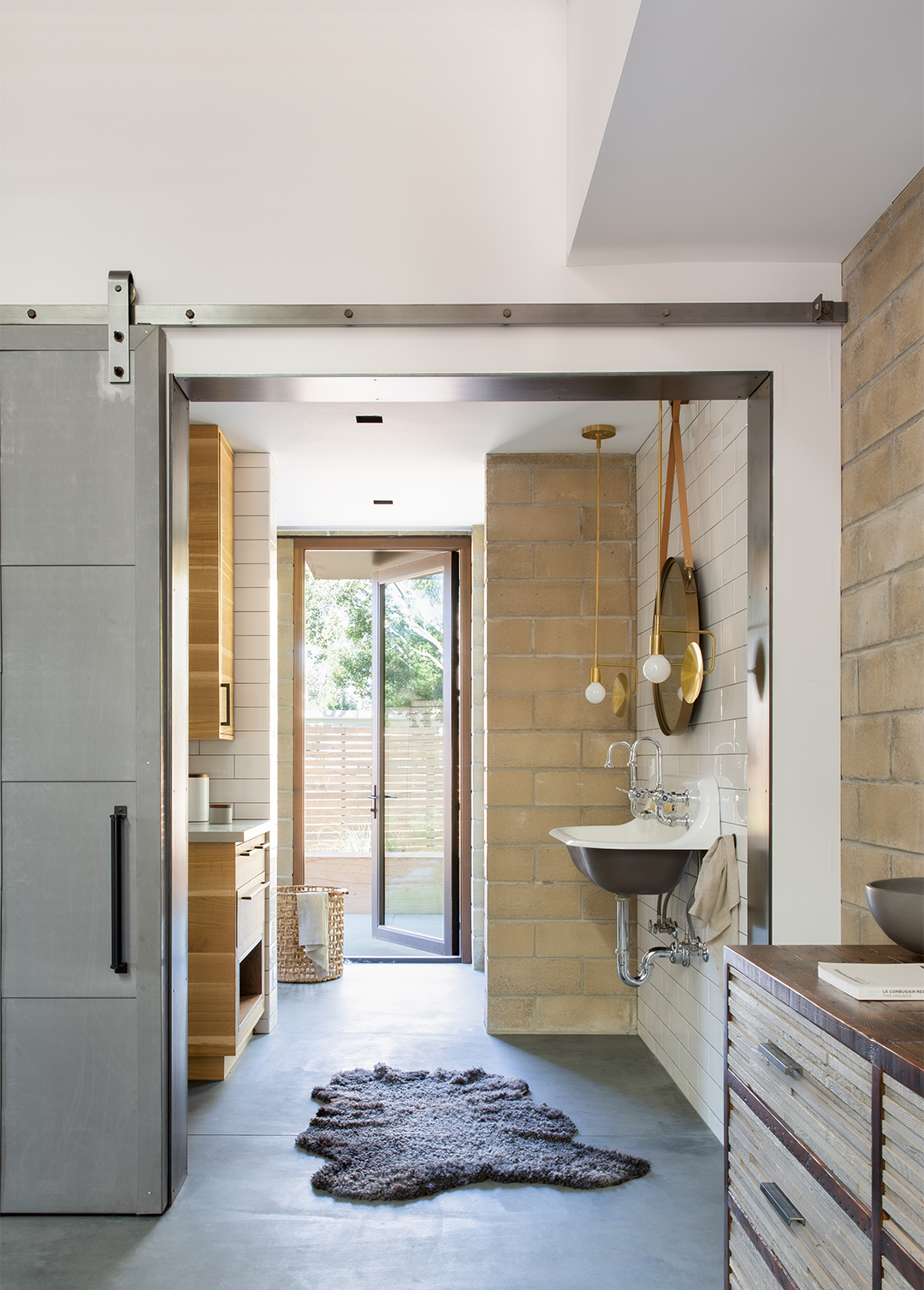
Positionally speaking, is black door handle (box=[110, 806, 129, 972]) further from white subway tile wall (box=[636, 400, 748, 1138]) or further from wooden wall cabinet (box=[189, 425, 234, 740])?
white subway tile wall (box=[636, 400, 748, 1138])

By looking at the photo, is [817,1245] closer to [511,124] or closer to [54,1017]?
[54,1017]

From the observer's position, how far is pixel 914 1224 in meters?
1.23

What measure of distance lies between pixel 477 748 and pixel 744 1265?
372 centimetres

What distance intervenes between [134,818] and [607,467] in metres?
2.69

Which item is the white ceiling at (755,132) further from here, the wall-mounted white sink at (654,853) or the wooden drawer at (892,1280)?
the wooden drawer at (892,1280)

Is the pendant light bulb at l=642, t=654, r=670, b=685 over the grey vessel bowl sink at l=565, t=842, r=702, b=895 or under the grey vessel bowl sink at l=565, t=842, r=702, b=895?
over

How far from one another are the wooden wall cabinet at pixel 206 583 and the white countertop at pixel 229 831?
0.36 m

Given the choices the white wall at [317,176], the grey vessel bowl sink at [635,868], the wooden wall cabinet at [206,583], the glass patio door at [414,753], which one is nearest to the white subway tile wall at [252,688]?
the wooden wall cabinet at [206,583]

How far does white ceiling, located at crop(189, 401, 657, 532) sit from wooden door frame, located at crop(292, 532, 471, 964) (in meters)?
0.39

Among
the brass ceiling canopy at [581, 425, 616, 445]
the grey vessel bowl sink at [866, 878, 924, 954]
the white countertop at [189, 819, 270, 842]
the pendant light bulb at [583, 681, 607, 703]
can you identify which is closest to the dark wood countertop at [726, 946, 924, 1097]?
the grey vessel bowl sink at [866, 878, 924, 954]

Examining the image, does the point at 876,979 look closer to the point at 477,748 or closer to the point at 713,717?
the point at 713,717

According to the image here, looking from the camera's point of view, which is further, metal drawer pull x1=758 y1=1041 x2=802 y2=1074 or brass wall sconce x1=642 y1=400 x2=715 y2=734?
brass wall sconce x1=642 y1=400 x2=715 y2=734

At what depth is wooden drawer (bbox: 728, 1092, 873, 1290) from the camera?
139cm

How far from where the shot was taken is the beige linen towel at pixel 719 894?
9.66 ft
